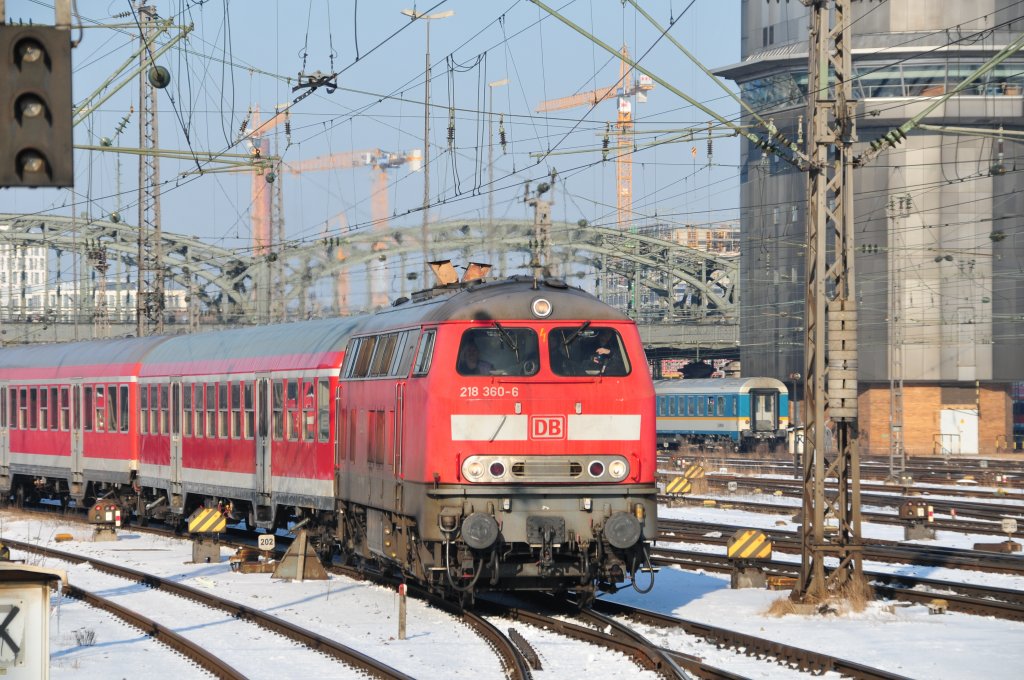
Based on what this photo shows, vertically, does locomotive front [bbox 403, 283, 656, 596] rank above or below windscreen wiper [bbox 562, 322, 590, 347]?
below

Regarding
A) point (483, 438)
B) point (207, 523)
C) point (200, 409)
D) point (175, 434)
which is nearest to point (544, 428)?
point (483, 438)

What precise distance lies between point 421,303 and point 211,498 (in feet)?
36.6

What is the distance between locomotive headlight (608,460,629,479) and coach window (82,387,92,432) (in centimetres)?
1953

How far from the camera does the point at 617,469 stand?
1703cm

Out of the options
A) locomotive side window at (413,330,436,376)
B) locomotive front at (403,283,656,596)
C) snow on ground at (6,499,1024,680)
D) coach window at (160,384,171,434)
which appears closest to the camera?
snow on ground at (6,499,1024,680)

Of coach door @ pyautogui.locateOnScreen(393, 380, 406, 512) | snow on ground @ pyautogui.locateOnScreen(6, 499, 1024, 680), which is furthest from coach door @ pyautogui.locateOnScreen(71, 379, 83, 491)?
coach door @ pyautogui.locateOnScreen(393, 380, 406, 512)

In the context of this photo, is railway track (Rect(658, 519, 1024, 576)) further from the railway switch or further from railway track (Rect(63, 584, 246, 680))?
railway track (Rect(63, 584, 246, 680))

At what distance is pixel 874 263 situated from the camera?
73.8 metres

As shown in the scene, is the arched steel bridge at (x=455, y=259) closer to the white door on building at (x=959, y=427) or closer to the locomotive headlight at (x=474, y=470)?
the white door on building at (x=959, y=427)

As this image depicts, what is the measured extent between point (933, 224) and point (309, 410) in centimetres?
5419

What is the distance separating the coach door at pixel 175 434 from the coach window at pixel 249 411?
377 centimetres

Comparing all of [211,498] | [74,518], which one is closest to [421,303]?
[211,498]

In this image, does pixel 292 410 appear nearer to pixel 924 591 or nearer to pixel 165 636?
pixel 165 636

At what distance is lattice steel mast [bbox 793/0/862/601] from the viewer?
18.3m
